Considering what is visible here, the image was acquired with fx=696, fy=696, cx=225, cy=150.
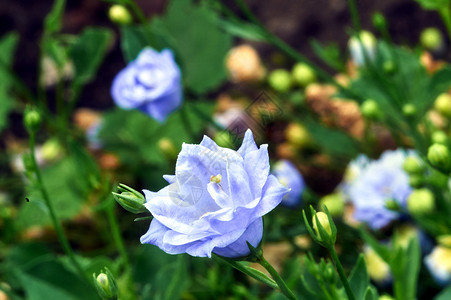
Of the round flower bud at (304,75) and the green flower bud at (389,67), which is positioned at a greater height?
the green flower bud at (389,67)

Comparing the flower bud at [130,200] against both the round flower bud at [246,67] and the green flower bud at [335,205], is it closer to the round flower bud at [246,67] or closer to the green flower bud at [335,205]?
the green flower bud at [335,205]

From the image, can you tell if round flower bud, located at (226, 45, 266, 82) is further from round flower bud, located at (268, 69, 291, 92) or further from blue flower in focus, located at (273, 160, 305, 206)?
blue flower in focus, located at (273, 160, 305, 206)

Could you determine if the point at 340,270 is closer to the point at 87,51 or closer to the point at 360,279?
the point at 360,279

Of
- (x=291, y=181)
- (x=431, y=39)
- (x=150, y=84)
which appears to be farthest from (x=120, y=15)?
(x=431, y=39)

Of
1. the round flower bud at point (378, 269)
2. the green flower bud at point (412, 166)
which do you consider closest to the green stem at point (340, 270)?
the green flower bud at point (412, 166)

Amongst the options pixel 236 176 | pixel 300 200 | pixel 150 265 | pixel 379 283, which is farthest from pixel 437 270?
pixel 236 176

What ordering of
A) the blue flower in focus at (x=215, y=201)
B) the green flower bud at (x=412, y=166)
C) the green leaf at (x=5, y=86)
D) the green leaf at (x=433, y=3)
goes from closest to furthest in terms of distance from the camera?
the blue flower in focus at (x=215, y=201) < the green flower bud at (x=412, y=166) < the green leaf at (x=433, y=3) < the green leaf at (x=5, y=86)
